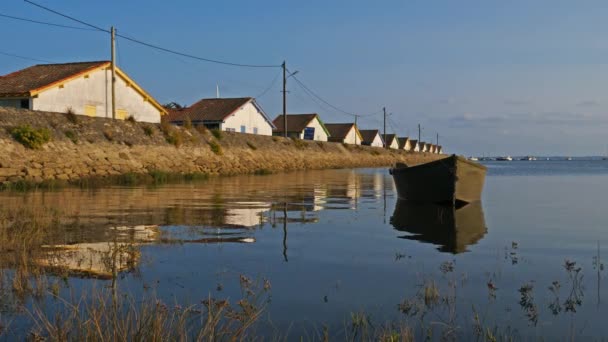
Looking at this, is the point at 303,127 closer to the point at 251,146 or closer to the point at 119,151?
the point at 251,146

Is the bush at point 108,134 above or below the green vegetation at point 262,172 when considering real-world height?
above

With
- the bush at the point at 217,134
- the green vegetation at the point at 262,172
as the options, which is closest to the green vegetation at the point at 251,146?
the green vegetation at the point at 262,172

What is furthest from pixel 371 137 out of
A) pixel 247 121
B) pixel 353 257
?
pixel 353 257

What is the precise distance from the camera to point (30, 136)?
21.4 m

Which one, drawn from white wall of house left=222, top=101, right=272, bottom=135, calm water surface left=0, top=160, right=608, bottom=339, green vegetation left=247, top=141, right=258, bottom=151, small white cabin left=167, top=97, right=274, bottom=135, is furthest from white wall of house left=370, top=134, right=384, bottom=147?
calm water surface left=0, top=160, right=608, bottom=339

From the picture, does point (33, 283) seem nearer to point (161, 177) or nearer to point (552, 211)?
point (552, 211)

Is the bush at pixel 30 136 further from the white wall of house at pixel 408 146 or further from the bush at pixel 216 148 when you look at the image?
the white wall of house at pixel 408 146

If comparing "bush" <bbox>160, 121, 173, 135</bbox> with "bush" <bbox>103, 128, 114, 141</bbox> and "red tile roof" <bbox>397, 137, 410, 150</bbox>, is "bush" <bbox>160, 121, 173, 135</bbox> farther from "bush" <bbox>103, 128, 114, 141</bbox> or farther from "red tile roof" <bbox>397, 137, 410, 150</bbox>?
"red tile roof" <bbox>397, 137, 410, 150</bbox>

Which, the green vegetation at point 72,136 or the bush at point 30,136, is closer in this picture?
the bush at point 30,136

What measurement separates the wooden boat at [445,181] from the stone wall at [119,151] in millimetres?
13855

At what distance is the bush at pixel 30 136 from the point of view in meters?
21.1

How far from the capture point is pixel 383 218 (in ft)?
40.9

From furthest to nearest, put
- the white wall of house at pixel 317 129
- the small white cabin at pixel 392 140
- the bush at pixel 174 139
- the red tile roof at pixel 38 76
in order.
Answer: the small white cabin at pixel 392 140
the white wall of house at pixel 317 129
the red tile roof at pixel 38 76
the bush at pixel 174 139

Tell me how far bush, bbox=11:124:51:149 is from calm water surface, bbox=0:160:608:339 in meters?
7.63
